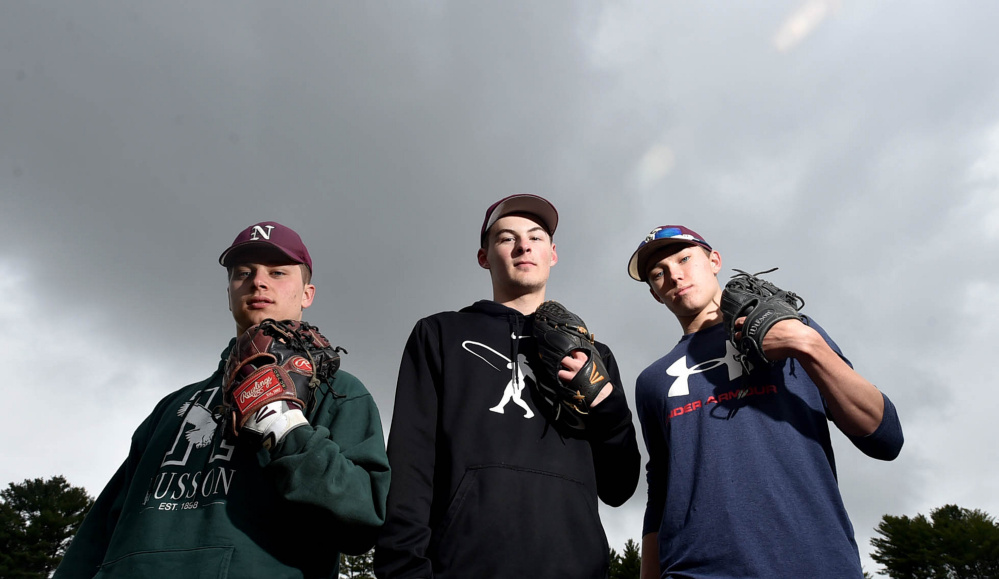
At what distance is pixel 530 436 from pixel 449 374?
25.4 inches

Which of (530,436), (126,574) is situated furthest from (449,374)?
(126,574)

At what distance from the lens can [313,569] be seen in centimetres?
327

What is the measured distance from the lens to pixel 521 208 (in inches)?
185

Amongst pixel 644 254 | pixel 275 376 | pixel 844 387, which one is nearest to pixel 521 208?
pixel 644 254

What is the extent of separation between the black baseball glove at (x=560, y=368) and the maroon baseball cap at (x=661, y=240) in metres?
1.34

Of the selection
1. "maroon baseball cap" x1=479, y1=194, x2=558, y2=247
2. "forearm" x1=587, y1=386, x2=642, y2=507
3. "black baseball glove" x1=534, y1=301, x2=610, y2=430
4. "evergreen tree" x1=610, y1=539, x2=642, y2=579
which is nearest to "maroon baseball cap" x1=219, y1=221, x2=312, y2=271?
"maroon baseball cap" x1=479, y1=194, x2=558, y2=247

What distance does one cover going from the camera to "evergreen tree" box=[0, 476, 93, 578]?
50.4 metres

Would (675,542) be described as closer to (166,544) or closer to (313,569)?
(313,569)

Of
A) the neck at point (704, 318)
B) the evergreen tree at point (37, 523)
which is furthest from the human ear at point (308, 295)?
the evergreen tree at point (37, 523)

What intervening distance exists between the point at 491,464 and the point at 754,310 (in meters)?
1.83

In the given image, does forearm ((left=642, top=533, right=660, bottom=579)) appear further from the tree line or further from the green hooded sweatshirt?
the tree line

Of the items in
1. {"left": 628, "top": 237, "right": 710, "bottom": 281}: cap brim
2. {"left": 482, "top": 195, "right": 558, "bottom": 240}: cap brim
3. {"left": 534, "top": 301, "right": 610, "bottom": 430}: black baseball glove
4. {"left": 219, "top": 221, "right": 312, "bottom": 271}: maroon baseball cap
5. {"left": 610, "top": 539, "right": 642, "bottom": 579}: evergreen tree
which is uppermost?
{"left": 610, "top": 539, "right": 642, "bottom": 579}: evergreen tree

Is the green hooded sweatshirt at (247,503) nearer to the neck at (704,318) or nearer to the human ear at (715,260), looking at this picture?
the neck at (704,318)

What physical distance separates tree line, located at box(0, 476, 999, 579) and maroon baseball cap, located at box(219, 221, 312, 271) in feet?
164
